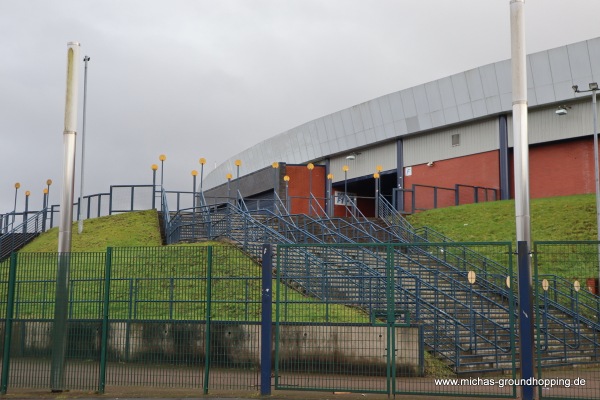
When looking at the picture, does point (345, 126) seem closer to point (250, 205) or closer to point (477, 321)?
point (250, 205)

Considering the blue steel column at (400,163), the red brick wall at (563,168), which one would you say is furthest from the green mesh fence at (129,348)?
the blue steel column at (400,163)

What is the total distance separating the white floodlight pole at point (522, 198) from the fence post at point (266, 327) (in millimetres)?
4199

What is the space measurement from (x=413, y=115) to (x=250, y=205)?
12537 millimetres

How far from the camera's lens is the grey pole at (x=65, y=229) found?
44.4ft

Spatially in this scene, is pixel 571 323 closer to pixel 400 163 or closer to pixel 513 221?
pixel 513 221

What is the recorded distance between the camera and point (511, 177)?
3650 centimetres

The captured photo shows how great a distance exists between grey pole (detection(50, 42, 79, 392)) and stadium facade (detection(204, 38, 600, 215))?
2298cm

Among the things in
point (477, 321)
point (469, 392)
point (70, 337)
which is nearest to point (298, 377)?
point (469, 392)

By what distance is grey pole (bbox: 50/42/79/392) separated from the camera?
533 inches

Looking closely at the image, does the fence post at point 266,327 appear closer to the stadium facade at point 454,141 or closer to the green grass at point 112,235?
the green grass at point 112,235

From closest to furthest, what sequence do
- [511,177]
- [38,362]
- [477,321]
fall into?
[38,362] < [477,321] < [511,177]

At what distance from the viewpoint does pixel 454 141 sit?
39.2m

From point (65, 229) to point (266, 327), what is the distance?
13.5 ft

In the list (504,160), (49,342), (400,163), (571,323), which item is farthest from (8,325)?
(400,163)
